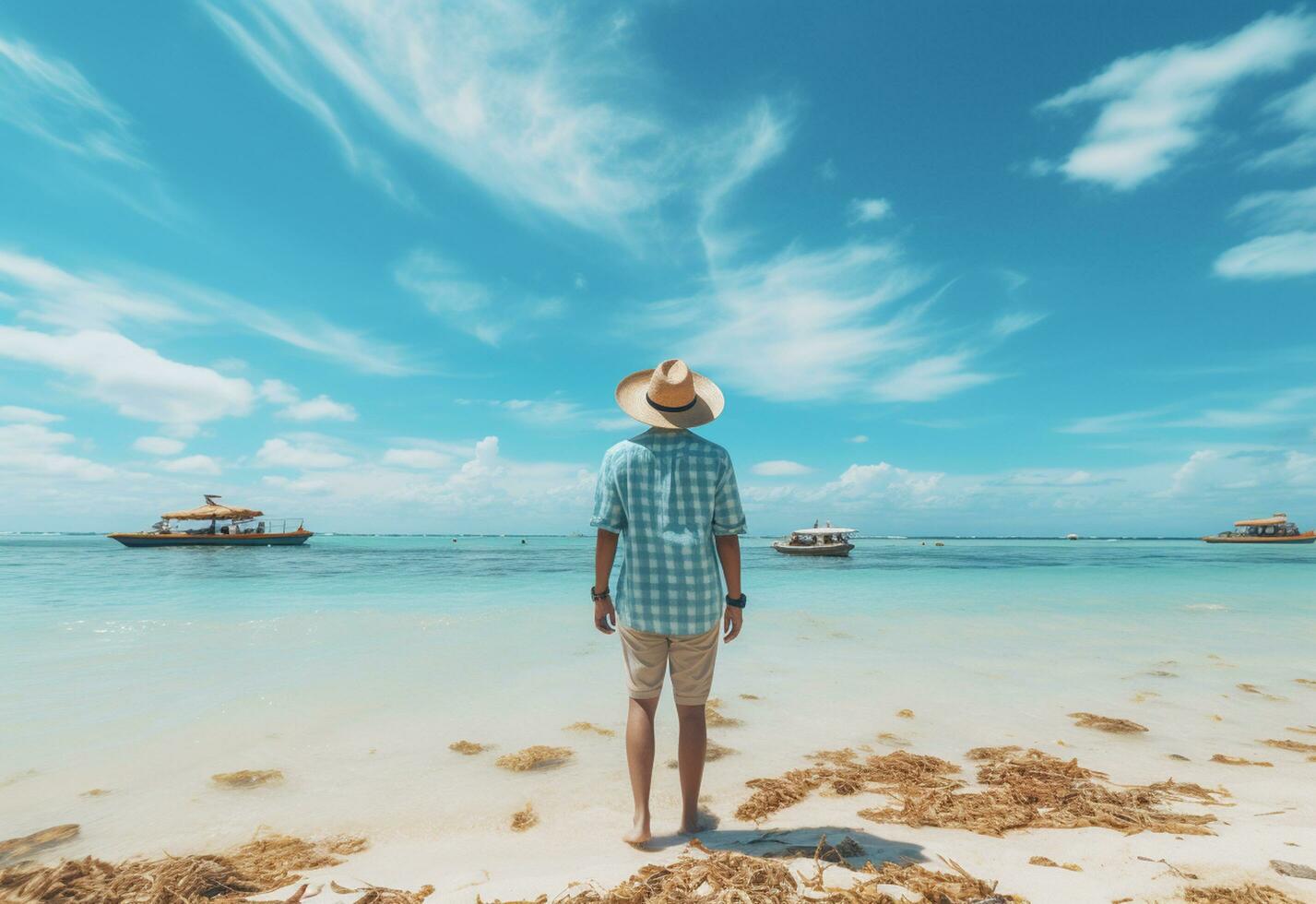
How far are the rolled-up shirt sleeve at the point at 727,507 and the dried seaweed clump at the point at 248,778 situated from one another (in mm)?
3673

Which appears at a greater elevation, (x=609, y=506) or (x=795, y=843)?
(x=609, y=506)

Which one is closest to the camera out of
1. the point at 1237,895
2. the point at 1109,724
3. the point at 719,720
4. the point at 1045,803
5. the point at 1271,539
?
the point at 1237,895

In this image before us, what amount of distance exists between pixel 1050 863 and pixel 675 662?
1856 mm

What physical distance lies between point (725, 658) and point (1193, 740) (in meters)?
4.74

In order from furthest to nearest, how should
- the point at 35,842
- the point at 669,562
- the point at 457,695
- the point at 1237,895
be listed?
1. the point at 457,695
2. the point at 35,842
3. the point at 669,562
4. the point at 1237,895

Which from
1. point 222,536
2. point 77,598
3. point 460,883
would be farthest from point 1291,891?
point 222,536

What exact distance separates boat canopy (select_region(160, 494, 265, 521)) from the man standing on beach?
2409 inches

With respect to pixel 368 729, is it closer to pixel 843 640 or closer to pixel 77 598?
pixel 843 640

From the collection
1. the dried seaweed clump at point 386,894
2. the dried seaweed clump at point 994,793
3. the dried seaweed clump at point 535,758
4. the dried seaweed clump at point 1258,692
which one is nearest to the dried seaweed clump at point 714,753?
the dried seaweed clump at point 994,793

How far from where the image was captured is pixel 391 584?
797 inches

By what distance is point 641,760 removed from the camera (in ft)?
10.2

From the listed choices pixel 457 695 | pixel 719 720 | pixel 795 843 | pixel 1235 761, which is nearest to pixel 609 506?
pixel 795 843

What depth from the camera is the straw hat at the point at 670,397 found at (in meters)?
3.18

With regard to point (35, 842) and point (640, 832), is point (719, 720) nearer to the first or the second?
point (640, 832)
